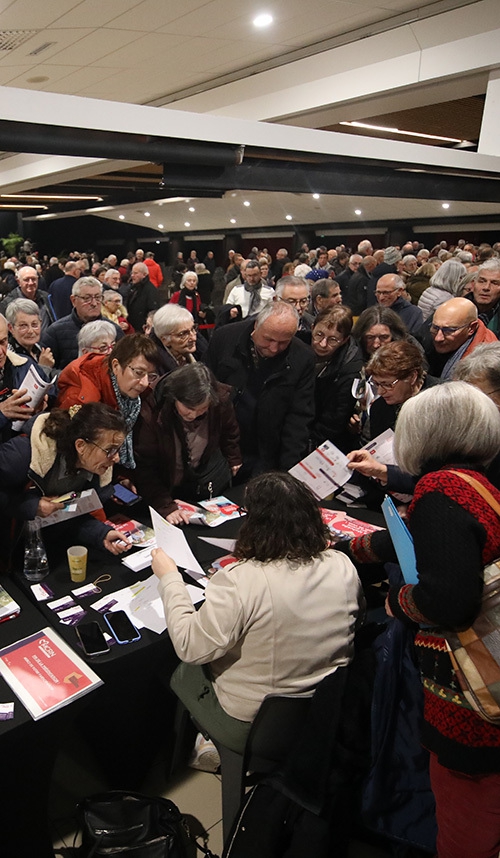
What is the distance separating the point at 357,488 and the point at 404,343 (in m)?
0.77

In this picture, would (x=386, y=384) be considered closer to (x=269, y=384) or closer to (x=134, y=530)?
(x=269, y=384)

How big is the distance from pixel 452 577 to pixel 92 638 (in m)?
1.17

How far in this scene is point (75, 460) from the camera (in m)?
2.22

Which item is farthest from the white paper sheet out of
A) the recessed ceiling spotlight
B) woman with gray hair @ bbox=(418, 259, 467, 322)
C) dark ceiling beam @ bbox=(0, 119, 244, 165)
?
the recessed ceiling spotlight

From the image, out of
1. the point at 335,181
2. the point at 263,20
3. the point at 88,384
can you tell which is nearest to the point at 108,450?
the point at 88,384

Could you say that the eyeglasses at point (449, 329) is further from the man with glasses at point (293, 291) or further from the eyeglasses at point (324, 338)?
the man with glasses at point (293, 291)

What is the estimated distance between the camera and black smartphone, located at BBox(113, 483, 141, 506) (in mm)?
2654

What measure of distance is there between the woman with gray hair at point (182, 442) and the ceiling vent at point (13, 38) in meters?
3.85

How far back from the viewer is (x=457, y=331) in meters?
3.21

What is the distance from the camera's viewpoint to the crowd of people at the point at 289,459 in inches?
53.0

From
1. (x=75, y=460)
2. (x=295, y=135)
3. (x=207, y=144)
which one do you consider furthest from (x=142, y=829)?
(x=295, y=135)

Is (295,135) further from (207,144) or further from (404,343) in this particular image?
(404,343)

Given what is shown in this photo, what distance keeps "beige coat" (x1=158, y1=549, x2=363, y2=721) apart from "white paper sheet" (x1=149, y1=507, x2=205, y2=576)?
0.40 meters

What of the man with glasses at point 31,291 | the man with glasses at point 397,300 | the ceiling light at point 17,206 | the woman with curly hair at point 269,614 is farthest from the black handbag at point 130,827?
the ceiling light at point 17,206
